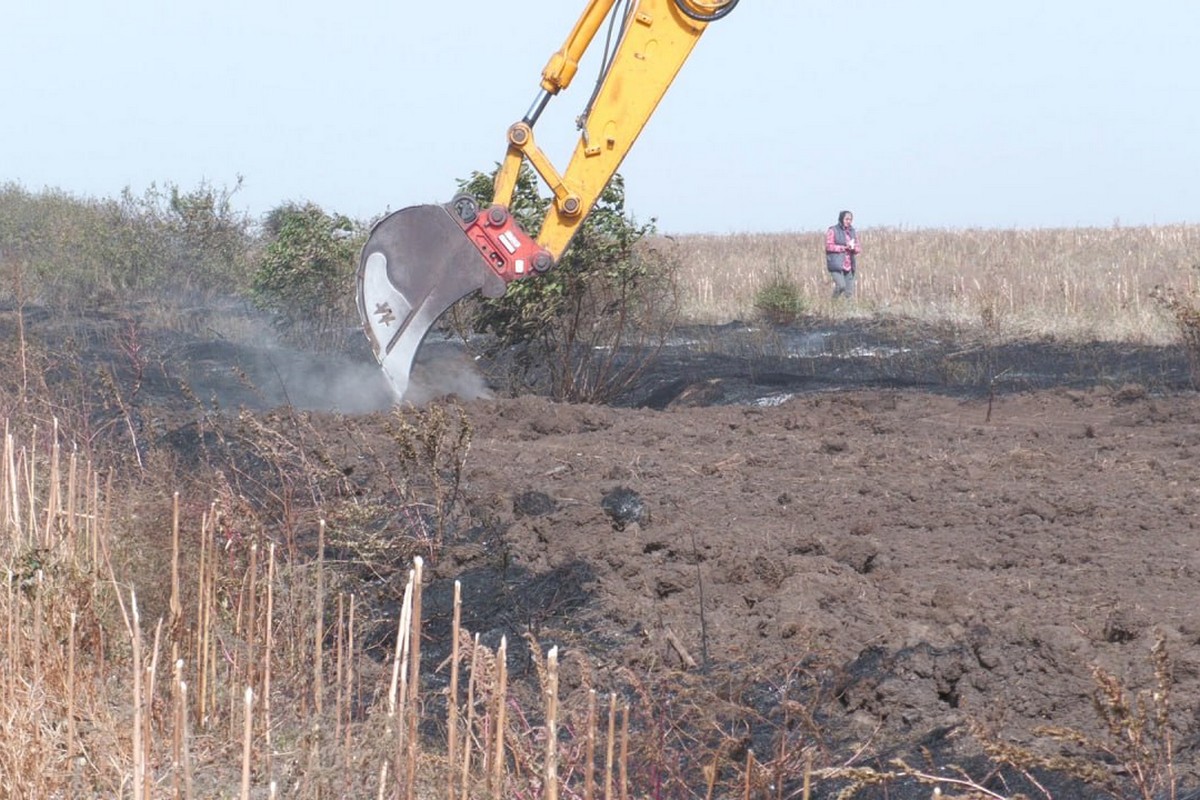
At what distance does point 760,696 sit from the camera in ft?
15.9

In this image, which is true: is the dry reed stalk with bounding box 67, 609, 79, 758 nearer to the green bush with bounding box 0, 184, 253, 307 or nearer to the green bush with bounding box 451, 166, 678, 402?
the green bush with bounding box 451, 166, 678, 402

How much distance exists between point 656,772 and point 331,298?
515 inches

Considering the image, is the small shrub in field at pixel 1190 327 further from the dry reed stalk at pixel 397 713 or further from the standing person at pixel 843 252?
the standing person at pixel 843 252

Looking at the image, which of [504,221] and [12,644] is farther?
[504,221]

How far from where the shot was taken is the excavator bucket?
30.2 feet

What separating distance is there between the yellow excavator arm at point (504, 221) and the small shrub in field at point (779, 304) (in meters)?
10.2

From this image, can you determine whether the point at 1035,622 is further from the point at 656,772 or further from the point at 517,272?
the point at 517,272

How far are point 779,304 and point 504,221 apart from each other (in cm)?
1052

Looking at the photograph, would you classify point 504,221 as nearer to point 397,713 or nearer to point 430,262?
point 430,262

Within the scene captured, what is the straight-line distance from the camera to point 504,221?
9.22m

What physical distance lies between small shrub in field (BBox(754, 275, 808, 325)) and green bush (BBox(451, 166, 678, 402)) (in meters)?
7.47

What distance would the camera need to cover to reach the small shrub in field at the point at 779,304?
1938 cm

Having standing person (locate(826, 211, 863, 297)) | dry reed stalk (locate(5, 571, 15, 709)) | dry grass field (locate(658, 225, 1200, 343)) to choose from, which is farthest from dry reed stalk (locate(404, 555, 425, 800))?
standing person (locate(826, 211, 863, 297))

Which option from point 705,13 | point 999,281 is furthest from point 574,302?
point 999,281
